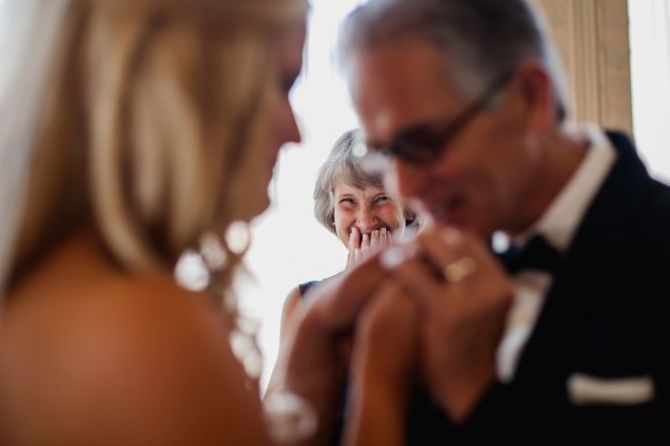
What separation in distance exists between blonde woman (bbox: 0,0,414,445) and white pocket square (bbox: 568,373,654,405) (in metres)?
0.46

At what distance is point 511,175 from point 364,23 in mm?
337

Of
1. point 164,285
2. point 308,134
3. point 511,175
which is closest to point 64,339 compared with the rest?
point 164,285

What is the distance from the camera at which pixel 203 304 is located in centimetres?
100

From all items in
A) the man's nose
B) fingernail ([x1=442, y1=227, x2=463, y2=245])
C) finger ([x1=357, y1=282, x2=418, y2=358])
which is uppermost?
the man's nose

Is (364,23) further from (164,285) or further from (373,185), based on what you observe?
(373,185)

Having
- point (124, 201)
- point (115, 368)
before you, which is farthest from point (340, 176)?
point (115, 368)

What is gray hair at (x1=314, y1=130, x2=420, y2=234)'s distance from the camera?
294 cm

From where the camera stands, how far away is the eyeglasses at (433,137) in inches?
58.7

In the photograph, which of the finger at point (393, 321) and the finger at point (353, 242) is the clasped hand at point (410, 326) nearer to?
the finger at point (393, 321)

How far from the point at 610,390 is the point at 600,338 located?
0.23ft

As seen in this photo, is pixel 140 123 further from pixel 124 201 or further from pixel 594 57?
pixel 594 57

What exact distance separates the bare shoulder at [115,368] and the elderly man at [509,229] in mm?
458

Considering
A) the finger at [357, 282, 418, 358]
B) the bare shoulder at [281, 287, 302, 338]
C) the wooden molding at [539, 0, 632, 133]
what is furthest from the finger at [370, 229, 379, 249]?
the finger at [357, 282, 418, 358]

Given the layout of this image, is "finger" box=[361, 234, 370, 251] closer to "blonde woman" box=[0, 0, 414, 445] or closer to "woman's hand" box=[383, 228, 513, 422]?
"woman's hand" box=[383, 228, 513, 422]
